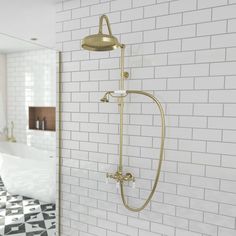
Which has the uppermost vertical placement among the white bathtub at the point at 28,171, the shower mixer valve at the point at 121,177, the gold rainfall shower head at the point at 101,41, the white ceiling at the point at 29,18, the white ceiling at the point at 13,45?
the white ceiling at the point at 29,18

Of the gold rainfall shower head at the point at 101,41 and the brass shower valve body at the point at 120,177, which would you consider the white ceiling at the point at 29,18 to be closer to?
the gold rainfall shower head at the point at 101,41

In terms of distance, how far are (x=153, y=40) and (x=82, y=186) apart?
48.0 inches

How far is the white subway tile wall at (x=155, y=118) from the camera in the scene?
1.51 meters

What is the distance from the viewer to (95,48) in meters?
1.61

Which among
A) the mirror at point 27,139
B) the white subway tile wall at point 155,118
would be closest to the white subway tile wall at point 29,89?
the mirror at point 27,139

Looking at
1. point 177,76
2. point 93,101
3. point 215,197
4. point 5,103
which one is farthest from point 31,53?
point 215,197

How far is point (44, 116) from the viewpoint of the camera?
358 centimetres

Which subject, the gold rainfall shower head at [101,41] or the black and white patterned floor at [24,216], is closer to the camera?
the gold rainfall shower head at [101,41]

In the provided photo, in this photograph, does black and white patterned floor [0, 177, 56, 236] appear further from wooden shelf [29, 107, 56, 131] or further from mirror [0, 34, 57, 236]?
wooden shelf [29, 107, 56, 131]

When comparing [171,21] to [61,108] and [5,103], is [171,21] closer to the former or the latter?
[61,108]

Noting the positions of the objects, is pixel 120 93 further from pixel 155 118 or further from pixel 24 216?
pixel 24 216

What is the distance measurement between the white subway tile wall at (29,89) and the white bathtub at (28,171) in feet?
0.42

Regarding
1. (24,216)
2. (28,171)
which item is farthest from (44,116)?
(24,216)

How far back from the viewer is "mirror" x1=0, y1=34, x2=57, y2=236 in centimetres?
264
